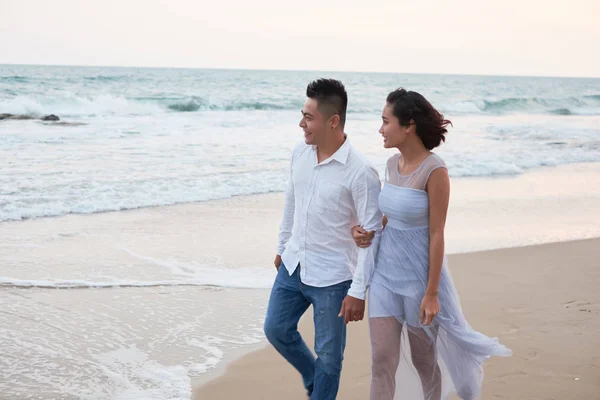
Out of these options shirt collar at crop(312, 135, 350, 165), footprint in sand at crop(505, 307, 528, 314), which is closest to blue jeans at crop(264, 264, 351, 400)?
shirt collar at crop(312, 135, 350, 165)

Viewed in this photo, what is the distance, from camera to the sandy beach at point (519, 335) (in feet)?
14.3

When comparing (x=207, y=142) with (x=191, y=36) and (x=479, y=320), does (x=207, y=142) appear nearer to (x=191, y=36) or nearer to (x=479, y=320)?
(x=479, y=320)

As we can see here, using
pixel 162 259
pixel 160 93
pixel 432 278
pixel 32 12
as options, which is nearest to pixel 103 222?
pixel 162 259

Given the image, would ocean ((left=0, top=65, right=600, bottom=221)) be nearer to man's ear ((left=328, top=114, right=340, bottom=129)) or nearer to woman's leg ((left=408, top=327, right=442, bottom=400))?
man's ear ((left=328, top=114, right=340, bottom=129))

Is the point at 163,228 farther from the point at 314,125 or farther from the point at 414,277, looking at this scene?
the point at 414,277

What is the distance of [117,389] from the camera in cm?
440

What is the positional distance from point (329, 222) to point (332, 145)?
0.39 metres

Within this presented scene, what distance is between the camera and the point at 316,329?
11.5 feet

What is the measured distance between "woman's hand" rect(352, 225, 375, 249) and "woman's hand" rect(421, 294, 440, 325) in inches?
14.8

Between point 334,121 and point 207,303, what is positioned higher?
point 334,121

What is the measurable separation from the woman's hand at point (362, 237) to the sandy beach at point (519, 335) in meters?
1.37

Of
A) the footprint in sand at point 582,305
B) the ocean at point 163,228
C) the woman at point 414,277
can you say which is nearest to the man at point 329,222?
the woman at point 414,277

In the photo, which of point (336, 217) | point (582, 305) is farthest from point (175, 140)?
point (336, 217)

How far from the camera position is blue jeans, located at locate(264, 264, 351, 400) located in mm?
3467
